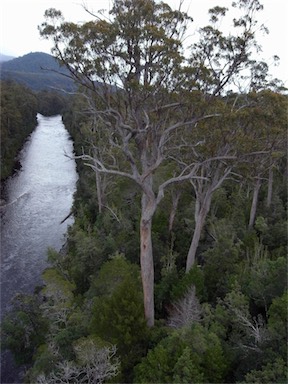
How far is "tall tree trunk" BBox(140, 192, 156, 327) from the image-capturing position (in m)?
11.0

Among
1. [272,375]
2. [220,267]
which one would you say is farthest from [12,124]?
[272,375]

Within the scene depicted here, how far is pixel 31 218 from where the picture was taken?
27.4m

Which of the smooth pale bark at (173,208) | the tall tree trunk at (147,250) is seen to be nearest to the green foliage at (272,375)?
the tall tree trunk at (147,250)

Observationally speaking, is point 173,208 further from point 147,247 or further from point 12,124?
point 12,124

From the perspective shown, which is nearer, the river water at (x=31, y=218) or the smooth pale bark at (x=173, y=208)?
the smooth pale bark at (x=173, y=208)

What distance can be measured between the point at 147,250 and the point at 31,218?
18.4 meters

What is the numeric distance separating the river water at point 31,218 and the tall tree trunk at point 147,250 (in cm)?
283

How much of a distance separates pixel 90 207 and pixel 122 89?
50.6 feet

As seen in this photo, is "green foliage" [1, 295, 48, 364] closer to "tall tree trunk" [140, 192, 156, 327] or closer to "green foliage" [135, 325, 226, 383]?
"tall tree trunk" [140, 192, 156, 327]

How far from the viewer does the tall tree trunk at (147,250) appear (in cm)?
1099

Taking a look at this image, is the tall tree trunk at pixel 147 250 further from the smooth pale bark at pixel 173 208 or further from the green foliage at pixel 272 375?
the smooth pale bark at pixel 173 208

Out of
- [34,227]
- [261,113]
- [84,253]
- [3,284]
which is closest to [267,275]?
[261,113]

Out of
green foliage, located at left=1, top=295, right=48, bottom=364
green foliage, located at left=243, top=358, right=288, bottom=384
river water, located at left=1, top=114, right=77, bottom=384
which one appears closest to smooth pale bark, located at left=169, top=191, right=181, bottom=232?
river water, located at left=1, top=114, right=77, bottom=384

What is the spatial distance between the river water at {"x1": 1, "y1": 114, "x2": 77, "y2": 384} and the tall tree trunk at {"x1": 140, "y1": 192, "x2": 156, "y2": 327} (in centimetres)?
283
